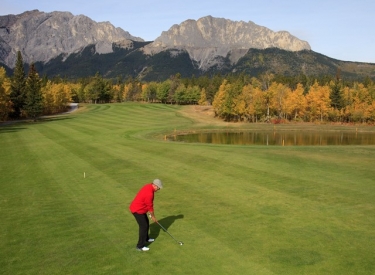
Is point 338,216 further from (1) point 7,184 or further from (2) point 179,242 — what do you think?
(1) point 7,184

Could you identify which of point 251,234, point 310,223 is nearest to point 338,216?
point 310,223

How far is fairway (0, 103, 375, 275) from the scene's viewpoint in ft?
40.5

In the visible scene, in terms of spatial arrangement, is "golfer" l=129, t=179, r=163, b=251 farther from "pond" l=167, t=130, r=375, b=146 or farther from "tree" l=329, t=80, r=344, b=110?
"tree" l=329, t=80, r=344, b=110

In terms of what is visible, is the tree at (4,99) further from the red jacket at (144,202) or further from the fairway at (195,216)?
the red jacket at (144,202)

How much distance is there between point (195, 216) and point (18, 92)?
335 feet

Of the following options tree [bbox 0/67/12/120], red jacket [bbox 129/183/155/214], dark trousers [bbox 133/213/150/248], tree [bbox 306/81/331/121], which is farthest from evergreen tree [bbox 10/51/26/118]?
dark trousers [bbox 133/213/150/248]

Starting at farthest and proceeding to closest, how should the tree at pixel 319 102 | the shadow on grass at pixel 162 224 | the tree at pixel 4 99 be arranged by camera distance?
the tree at pixel 319 102, the tree at pixel 4 99, the shadow on grass at pixel 162 224

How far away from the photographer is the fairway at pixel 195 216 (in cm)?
1234

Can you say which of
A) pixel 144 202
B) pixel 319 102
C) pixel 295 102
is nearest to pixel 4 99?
pixel 295 102

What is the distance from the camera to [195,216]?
1725cm

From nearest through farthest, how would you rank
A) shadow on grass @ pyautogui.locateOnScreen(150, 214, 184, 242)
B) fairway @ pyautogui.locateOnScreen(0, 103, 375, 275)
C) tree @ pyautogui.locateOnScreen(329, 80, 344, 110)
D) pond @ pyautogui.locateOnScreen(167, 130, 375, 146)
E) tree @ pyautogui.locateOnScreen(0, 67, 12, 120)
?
fairway @ pyautogui.locateOnScreen(0, 103, 375, 275)
shadow on grass @ pyautogui.locateOnScreen(150, 214, 184, 242)
pond @ pyautogui.locateOnScreen(167, 130, 375, 146)
tree @ pyautogui.locateOnScreen(0, 67, 12, 120)
tree @ pyautogui.locateOnScreen(329, 80, 344, 110)

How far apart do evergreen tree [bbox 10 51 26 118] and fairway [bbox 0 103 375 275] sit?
7810cm

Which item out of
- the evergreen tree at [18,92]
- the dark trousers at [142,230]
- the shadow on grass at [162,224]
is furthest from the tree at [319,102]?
the dark trousers at [142,230]

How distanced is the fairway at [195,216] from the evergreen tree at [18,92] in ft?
256
